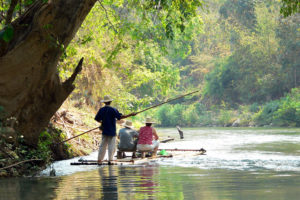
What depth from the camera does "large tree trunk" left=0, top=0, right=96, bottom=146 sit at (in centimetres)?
1123

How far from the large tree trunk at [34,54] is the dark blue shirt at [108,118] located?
2.43 meters

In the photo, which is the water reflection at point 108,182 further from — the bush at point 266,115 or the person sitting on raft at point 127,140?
the bush at point 266,115

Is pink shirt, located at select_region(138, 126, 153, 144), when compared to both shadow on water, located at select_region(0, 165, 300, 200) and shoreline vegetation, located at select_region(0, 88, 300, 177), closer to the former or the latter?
shoreline vegetation, located at select_region(0, 88, 300, 177)

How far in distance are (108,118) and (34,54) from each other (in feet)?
11.8

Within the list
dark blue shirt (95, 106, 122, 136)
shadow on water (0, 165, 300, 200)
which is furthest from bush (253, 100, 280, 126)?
shadow on water (0, 165, 300, 200)

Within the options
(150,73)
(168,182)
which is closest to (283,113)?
(150,73)

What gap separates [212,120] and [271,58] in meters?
8.56

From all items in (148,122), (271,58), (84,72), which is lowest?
(148,122)

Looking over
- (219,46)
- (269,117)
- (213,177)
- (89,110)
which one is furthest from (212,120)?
(213,177)

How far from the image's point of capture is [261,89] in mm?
55438

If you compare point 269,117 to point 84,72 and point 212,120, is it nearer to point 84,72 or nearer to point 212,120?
point 212,120

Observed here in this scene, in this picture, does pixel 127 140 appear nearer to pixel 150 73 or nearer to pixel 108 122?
pixel 108 122

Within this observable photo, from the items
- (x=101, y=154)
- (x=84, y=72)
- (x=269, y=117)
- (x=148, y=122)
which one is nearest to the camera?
(x=101, y=154)

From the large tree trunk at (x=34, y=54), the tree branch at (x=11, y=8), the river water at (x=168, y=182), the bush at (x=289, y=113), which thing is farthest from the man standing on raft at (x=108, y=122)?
the bush at (x=289, y=113)
